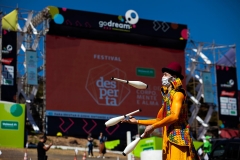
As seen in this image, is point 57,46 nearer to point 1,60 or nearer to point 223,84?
point 1,60

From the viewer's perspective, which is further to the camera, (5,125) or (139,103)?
(139,103)

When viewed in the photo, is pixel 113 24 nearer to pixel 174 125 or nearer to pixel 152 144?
pixel 152 144

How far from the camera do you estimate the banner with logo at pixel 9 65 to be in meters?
34.4

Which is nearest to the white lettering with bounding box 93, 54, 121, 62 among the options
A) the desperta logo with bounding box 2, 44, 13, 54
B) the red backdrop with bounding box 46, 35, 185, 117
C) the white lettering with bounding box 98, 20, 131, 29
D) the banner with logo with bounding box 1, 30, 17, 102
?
the red backdrop with bounding box 46, 35, 185, 117

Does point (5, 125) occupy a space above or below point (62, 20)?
below

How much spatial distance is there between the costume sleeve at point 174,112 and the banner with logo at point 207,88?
36.0m

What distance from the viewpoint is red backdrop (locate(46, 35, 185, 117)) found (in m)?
36.1

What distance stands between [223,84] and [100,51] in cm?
1053

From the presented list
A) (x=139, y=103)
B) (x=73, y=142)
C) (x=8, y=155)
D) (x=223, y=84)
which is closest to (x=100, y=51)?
(x=139, y=103)

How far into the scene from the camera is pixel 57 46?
120 ft

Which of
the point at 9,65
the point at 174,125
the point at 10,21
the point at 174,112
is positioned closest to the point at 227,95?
the point at 9,65

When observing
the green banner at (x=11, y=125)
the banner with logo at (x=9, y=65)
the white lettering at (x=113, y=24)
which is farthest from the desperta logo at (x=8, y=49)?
the green banner at (x=11, y=125)

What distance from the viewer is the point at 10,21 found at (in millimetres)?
36781

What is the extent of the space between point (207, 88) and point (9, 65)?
15417mm
